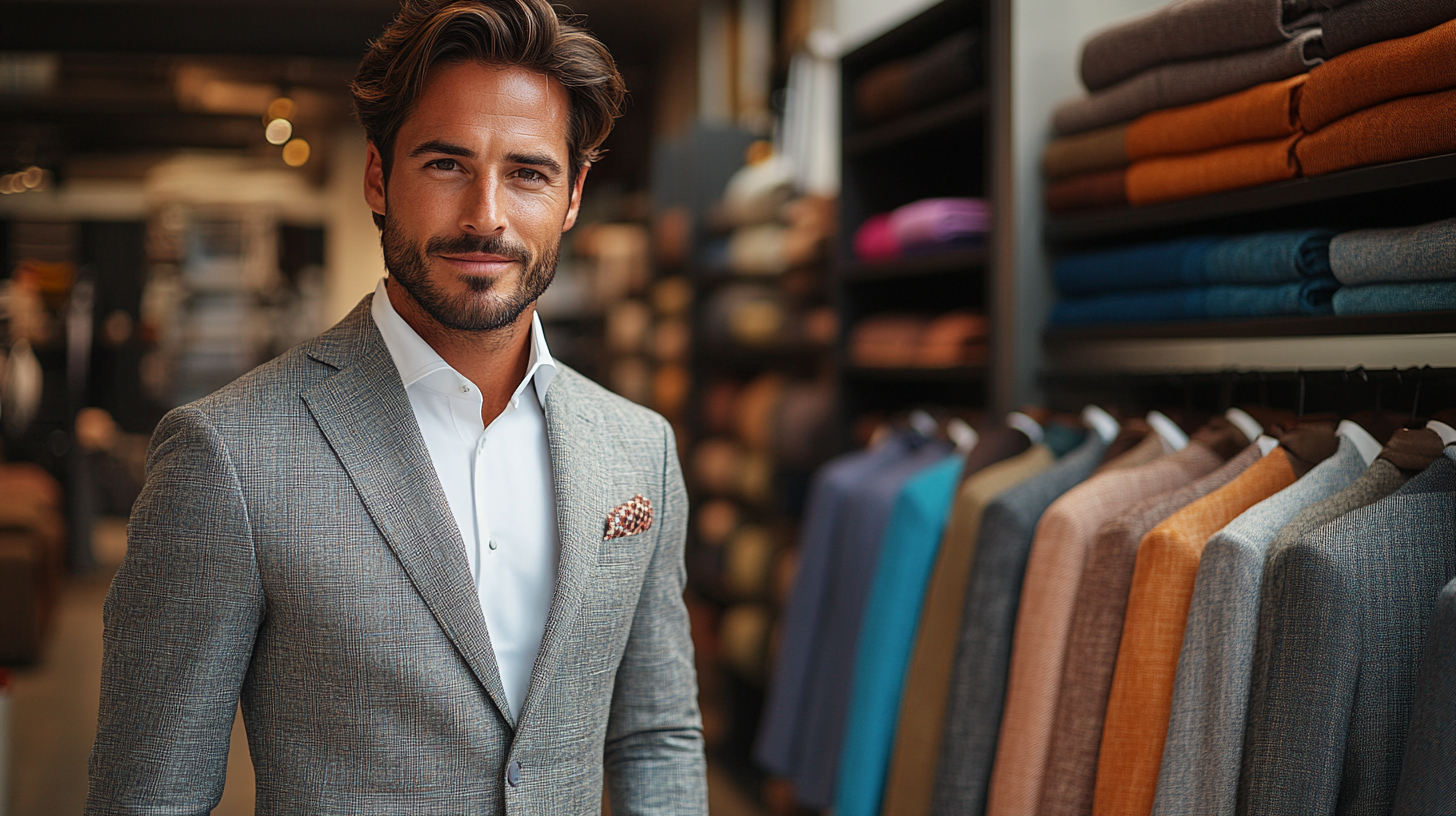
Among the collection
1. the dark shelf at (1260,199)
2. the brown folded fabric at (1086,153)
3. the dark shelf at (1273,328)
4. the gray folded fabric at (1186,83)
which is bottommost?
the dark shelf at (1273,328)

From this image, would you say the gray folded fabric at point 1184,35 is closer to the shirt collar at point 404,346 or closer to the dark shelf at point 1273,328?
the dark shelf at point 1273,328

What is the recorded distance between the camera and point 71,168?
740 centimetres

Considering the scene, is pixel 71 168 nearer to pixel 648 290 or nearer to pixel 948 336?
pixel 648 290

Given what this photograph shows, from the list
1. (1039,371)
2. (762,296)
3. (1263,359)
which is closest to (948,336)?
(1039,371)

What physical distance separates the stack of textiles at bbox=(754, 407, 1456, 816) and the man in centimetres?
61

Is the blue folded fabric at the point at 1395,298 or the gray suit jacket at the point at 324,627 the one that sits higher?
the blue folded fabric at the point at 1395,298

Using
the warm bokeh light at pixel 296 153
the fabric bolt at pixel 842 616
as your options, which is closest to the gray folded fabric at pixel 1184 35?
the fabric bolt at pixel 842 616

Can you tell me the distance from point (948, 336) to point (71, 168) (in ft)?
23.7

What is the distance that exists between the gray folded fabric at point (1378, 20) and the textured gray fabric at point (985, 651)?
77cm

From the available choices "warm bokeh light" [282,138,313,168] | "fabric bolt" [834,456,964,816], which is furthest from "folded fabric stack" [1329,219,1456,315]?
"warm bokeh light" [282,138,313,168]

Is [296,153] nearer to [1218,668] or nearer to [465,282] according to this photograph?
[465,282]

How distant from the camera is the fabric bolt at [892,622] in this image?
2.07 meters

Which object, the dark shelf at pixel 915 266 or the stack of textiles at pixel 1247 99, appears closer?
the stack of textiles at pixel 1247 99

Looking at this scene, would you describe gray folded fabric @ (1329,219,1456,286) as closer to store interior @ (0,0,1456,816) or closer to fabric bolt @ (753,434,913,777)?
store interior @ (0,0,1456,816)
